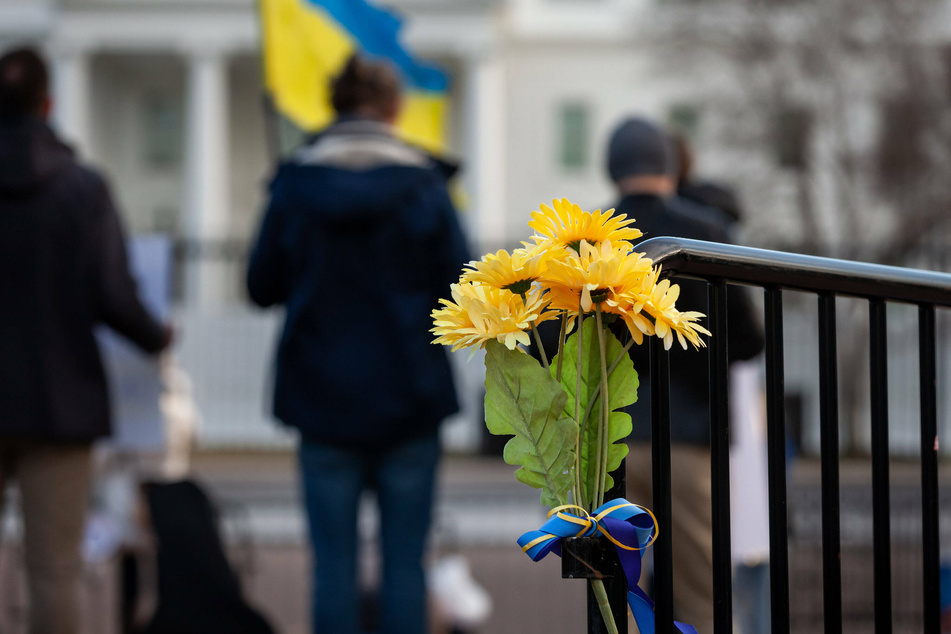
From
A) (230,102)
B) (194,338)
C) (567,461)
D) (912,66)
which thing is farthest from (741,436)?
(230,102)

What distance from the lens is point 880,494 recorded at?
1644 mm

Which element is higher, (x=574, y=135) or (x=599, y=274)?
(x=574, y=135)

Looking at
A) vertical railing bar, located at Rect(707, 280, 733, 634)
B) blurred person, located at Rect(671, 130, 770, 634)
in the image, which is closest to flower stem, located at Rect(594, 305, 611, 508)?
vertical railing bar, located at Rect(707, 280, 733, 634)

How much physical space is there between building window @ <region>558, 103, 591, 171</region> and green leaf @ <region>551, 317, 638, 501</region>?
2863 cm

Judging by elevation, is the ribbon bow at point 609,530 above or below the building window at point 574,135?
below

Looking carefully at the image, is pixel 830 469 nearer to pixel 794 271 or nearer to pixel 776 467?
pixel 776 467

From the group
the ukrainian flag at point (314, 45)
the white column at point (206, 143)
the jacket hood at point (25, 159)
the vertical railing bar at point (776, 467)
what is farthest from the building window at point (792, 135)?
the vertical railing bar at point (776, 467)

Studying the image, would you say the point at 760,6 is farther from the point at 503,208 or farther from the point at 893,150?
the point at 503,208

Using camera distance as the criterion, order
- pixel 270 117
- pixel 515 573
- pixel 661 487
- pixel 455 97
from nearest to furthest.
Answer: pixel 661 487 < pixel 270 117 < pixel 515 573 < pixel 455 97

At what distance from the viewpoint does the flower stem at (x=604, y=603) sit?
1295 millimetres

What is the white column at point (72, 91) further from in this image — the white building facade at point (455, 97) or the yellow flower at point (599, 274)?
the yellow flower at point (599, 274)

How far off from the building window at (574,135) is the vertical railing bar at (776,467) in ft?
93.1

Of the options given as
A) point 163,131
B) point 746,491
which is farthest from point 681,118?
point 746,491

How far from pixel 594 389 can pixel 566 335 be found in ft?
0.26
